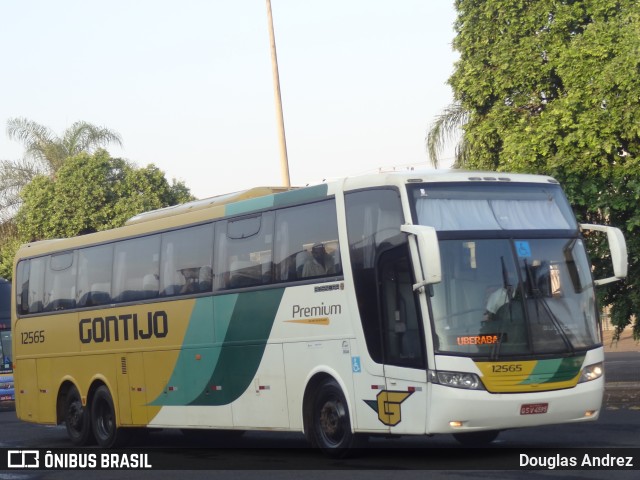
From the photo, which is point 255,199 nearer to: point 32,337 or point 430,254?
point 430,254

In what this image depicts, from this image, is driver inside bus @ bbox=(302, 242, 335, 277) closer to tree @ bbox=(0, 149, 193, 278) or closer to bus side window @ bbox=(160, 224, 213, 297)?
bus side window @ bbox=(160, 224, 213, 297)

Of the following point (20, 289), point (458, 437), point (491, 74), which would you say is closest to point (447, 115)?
point (491, 74)

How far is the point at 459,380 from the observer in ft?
42.1

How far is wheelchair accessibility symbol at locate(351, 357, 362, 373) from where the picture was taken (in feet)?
45.7

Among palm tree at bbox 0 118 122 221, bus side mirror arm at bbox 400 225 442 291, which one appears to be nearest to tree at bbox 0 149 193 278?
palm tree at bbox 0 118 122 221

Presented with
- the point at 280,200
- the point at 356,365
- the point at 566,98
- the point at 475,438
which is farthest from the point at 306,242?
the point at 566,98

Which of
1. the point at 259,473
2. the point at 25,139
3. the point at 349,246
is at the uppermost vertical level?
the point at 25,139

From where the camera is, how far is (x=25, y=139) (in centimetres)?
4841

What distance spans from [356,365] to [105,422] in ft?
23.0

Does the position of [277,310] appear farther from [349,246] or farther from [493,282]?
[493,282]

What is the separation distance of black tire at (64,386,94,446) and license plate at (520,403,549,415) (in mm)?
9063

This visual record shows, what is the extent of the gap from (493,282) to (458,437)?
3.13 metres

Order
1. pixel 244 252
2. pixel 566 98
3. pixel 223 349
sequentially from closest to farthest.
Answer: pixel 244 252 < pixel 223 349 < pixel 566 98

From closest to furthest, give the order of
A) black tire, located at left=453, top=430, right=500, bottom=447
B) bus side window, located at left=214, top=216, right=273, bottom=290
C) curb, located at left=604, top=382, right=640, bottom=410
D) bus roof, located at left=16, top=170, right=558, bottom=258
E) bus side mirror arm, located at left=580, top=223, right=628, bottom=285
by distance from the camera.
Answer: bus side mirror arm, located at left=580, top=223, right=628, bottom=285 → bus roof, located at left=16, top=170, right=558, bottom=258 → black tire, located at left=453, top=430, right=500, bottom=447 → bus side window, located at left=214, top=216, right=273, bottom=290 → curb, located at left=604, top=382, right=640, bottom=410
